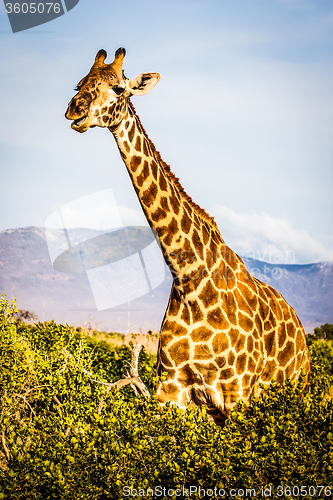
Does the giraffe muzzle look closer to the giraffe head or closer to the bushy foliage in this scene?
the giraffe head

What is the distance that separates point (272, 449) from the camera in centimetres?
360

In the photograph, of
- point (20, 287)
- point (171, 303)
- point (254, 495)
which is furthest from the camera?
point (20, 287)

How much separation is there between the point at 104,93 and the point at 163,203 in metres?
1.28

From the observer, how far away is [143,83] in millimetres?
4910

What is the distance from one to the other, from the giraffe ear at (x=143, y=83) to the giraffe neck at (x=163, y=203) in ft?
0.61

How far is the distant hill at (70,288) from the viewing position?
36.8 metres

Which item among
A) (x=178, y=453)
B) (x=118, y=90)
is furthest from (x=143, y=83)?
(x=178, y=453)

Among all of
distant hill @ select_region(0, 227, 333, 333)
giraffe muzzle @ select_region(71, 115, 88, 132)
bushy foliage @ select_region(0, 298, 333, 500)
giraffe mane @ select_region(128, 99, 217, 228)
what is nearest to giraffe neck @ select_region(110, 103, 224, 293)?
giraffe mane @ select_region(128, 99, 217, 228)

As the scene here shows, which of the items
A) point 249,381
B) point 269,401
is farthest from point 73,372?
point 269,401

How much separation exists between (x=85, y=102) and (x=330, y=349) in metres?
11.6

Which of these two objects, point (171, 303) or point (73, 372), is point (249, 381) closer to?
point (171, 303)

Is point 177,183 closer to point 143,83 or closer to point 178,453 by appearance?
point 143,83

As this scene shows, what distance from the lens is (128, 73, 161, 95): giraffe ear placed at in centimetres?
486

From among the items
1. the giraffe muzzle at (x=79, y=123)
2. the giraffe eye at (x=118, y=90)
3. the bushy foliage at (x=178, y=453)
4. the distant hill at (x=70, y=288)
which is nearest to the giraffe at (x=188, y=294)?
the giraffe eye at (x=118, y=90)
